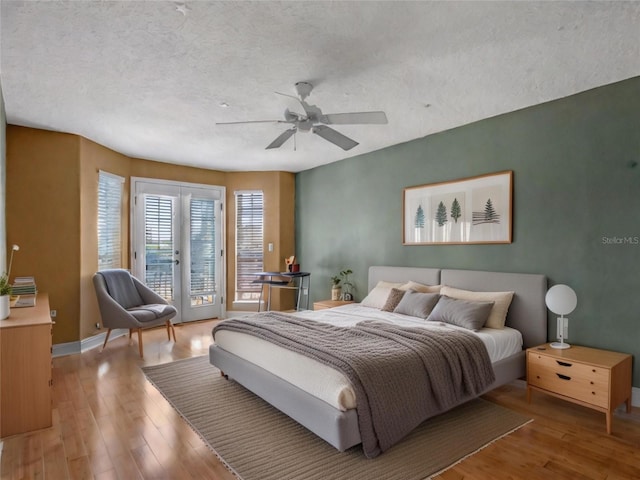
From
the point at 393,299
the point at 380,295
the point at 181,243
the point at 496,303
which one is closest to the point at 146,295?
the point at 181,243

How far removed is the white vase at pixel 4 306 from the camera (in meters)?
2.70

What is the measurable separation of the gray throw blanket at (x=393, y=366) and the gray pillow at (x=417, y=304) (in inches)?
27.7

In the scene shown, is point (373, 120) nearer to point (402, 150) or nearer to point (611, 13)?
point (611, 13)

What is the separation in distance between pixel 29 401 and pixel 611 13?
447cm

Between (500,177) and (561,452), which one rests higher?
(500,177)

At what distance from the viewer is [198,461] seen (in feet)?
7.56

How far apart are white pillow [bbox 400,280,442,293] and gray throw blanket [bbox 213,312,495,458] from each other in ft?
3.66

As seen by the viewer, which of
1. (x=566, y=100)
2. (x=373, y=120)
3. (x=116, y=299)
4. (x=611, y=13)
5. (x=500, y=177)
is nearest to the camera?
(x=611, y=13)

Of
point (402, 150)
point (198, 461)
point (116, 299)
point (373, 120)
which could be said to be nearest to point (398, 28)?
point (373, 120)

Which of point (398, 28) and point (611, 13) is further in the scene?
point (398, 28)

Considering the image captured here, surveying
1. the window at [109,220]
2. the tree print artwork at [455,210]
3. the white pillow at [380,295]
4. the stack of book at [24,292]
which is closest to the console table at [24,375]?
the stack of book at [24,292]

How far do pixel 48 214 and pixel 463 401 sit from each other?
4756 mm

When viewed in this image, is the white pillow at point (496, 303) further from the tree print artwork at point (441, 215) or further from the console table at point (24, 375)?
the console table at point (24, 375)

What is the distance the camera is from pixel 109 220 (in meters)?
5.19
